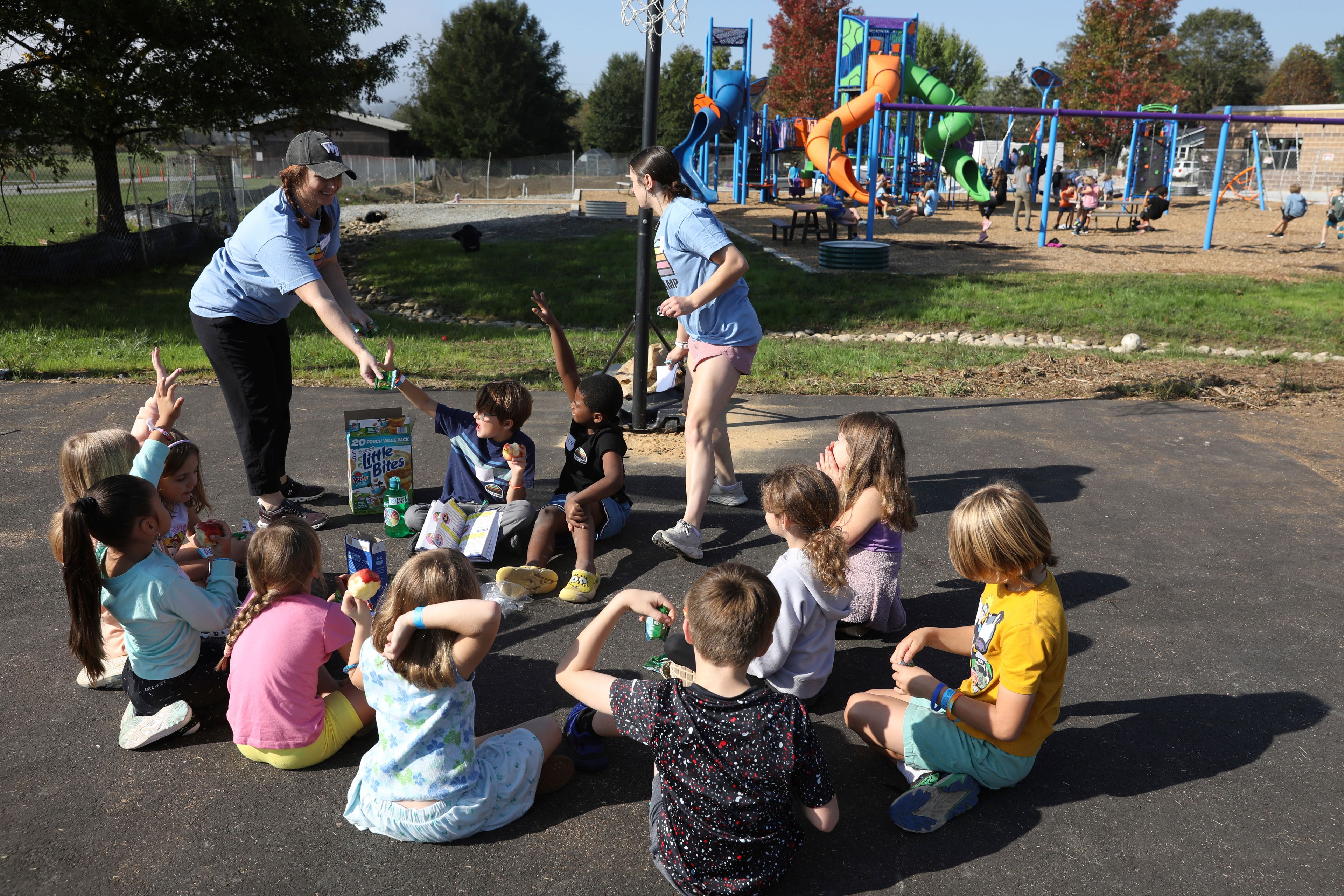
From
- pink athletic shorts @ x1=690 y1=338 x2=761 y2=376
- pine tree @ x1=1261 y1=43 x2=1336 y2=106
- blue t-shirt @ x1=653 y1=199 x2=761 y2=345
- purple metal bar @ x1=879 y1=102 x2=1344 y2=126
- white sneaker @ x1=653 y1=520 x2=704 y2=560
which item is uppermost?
pine tree @ x1=1261 y1=43 x2=1336 y2=106

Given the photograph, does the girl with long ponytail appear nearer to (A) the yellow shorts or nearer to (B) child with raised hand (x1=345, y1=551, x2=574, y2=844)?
(A) the yellow shorts

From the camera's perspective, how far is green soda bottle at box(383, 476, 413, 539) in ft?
16.1

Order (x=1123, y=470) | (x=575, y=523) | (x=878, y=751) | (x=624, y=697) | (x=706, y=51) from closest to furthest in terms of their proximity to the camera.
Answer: (x=624, y=697) < (x=878, y=751) < (x=575, y=523) < (x=1123, y=470) < (x=706, y=51)

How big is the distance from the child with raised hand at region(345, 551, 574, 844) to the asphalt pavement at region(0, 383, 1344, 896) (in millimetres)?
106

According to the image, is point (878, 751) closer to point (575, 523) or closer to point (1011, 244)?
point (575, 523)

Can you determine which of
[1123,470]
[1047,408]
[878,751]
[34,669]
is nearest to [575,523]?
[878,751]

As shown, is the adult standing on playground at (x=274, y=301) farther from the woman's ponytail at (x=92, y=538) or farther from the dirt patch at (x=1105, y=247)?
the dirt patch at (x=1105, y=247)

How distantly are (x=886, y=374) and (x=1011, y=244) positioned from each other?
1267 cm

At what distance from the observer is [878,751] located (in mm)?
3164

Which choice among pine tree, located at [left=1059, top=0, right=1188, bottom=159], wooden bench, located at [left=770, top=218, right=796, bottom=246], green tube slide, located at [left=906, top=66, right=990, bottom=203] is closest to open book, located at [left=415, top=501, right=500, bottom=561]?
wooden bench, located at [left=770, top=218, right=796, bottom=246]

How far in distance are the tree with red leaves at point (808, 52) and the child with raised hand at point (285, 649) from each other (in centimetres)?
4649

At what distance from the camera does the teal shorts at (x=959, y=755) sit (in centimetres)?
287

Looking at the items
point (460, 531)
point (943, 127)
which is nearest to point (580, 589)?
point (460, 531)

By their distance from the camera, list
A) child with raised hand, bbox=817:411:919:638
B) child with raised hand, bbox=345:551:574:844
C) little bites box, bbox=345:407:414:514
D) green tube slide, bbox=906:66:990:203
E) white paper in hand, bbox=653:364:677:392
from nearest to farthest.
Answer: child with raised hand, bbox=345:551:574:844, child with raised hand, bbox=817:411:919:638, little bites box, bbox=345:407:414:514, white paper in hand, bbox=653:364:677:392, green tube slide, bbox=906:66:990:203
